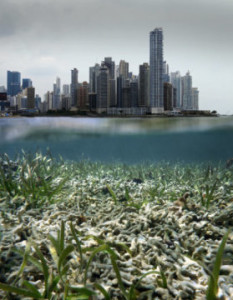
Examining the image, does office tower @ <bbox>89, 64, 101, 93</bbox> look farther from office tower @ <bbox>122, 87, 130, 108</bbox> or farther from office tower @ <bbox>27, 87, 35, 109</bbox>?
office tower @ <bbox>27, 87, 35, 109</bbox>

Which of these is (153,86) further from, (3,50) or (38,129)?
(38,129)

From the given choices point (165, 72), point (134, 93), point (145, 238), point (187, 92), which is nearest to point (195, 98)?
point (187, 92)

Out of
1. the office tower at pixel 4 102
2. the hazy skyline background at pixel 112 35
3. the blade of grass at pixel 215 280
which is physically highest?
the hazy skyline background at pixel 112 35

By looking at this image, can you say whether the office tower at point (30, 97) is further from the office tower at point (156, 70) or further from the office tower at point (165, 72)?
the office tower at point (165, 72)

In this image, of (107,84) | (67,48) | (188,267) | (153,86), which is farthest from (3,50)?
(188,267)

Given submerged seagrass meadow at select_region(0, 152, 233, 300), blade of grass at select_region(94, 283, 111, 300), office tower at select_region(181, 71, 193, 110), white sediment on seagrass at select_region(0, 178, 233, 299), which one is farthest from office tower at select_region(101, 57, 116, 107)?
blade of grass at select_region(94, 283, 111, 300)

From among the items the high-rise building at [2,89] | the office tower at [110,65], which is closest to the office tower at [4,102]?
the high-rise building at [2,89]
